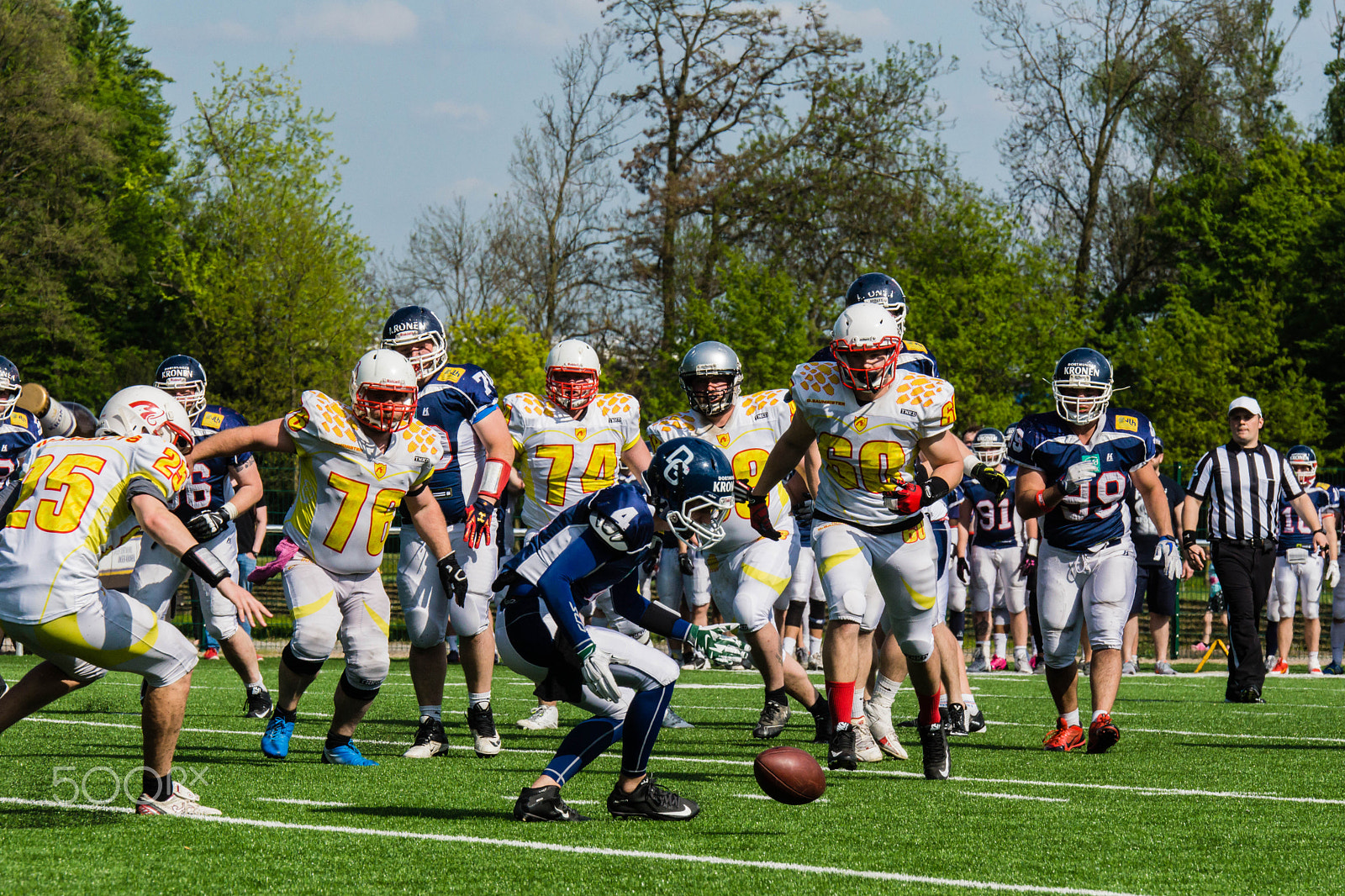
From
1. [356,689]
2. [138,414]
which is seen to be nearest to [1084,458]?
[356,689]

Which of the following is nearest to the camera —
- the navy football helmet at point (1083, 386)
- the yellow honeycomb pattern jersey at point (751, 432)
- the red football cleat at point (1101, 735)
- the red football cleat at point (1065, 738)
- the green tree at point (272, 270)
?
the red football cleat at point (1101, 735)

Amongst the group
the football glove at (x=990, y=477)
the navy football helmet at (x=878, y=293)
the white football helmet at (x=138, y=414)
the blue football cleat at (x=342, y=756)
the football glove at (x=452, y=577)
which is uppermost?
the navy football helmet at (x=878, y=293)

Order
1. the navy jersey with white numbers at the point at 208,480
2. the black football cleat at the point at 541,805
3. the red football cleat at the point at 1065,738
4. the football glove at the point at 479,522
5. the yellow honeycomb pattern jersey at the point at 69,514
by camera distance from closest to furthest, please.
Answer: the yellow honeycomb pattern jersey at the point at 69,514
the black football cleat at the point at 541,805
the football glove at the point at 479,522
the red football cleat at the point at 1065,738
the navy jersey with white numbers at the point at 208,480

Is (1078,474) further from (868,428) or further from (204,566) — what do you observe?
(204,566)

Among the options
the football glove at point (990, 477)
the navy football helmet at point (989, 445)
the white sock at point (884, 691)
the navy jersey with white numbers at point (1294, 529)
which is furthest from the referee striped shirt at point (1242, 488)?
the football glove at point (990, 477)

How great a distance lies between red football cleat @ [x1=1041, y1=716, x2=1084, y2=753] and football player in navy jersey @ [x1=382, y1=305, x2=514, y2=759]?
2.91 meters

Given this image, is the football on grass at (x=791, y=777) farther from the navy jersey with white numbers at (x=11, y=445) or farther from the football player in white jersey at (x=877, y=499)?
the navy jersey with white numbers at (x=11, y=445)

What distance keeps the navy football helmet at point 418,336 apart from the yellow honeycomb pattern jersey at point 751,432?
1.44m

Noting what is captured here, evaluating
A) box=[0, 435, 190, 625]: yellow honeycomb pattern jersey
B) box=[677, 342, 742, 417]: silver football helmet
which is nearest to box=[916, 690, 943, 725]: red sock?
box=[677, 342, 742, 417]: silver football helmet

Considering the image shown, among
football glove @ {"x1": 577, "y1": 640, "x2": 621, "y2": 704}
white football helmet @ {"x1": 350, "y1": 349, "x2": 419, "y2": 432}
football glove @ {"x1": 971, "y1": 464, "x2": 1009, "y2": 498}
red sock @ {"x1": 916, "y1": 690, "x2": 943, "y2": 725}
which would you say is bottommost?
red sock @ {"x1": 916, "y1": 690, "x2": 943, "y2": 725}

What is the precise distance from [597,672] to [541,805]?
0.55m

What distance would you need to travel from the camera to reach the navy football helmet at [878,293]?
24.6 ft

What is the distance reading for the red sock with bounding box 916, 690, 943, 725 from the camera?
655cm

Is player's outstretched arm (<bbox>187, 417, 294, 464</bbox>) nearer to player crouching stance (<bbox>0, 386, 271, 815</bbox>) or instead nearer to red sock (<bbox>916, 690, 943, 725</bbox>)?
player crouching stance (<bbox>0, 386, 271, 815</bbox>)
